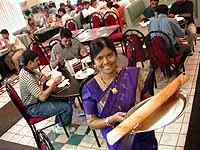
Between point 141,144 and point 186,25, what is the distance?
11.9 feet

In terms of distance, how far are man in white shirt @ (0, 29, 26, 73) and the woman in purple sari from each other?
4840mm

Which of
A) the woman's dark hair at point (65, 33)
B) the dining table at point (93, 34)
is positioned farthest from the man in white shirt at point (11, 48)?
the woman's dark hair at point (65, 33)

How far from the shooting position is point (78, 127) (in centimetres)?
333

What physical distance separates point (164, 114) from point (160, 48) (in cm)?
220

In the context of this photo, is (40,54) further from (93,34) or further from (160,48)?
(160,48)

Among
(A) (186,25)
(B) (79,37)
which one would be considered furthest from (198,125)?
(B) (79,37)

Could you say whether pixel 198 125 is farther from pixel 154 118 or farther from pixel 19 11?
pixel 19 11

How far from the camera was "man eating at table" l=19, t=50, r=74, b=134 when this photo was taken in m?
2.78

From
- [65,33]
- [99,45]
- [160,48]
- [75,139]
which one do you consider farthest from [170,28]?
[99,45]

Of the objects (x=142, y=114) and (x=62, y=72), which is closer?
(x=142, y=114)

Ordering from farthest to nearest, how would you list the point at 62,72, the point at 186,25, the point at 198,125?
the point at 186,25, the point at 62,72, the point at 198,125

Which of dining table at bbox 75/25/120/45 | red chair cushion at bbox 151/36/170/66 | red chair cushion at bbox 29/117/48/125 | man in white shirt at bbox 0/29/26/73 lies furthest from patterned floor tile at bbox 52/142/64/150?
man in white shirt at bbox 0/29/26/73

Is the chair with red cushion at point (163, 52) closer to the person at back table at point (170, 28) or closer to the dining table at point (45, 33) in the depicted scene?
the person at back table at point (170, 28)

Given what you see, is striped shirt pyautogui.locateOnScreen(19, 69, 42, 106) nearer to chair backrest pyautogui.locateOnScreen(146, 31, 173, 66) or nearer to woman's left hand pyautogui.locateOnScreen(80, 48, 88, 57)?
woman's left hand pyautogui.locateOnScreen(80, 48, 88, 57)
